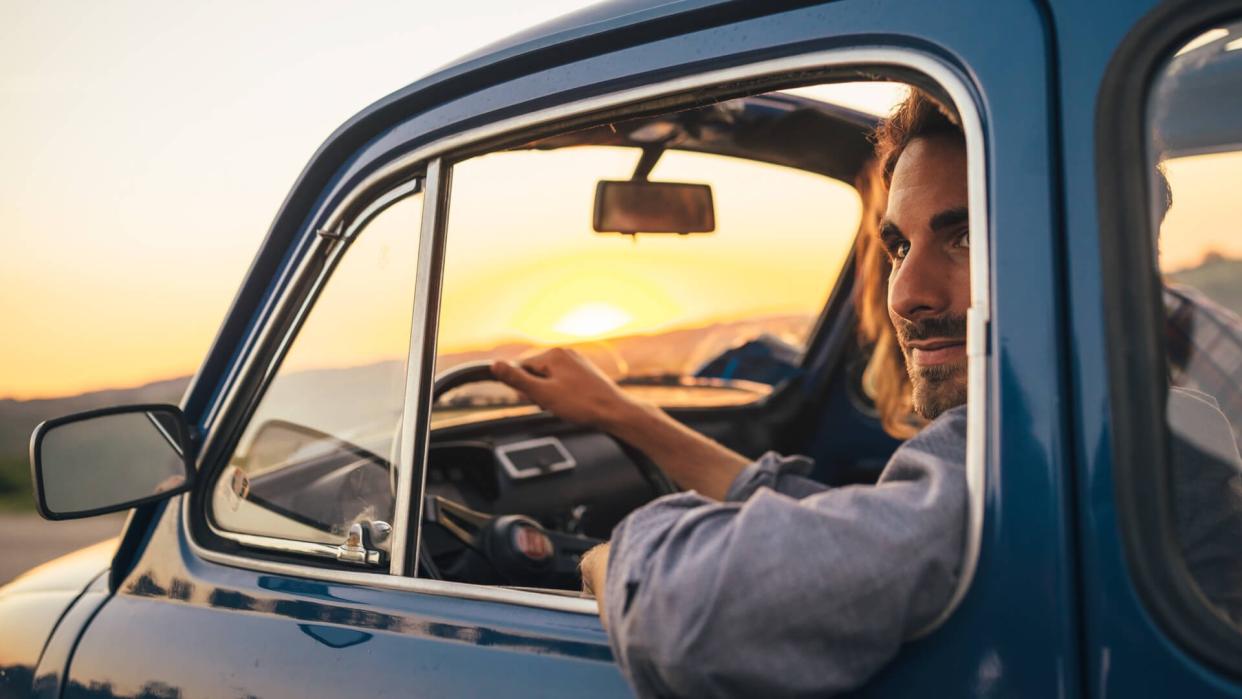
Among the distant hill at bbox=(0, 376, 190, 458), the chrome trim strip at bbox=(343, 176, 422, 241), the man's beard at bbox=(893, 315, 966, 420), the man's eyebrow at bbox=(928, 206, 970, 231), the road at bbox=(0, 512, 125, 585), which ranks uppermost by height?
the chrome trim strip at bbox=(343, 176, 422, 241)

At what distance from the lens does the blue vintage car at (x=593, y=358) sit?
3.03 feet

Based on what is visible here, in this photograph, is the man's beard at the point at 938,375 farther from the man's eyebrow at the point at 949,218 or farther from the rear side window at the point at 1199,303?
the rear side window at the point at 1199,303

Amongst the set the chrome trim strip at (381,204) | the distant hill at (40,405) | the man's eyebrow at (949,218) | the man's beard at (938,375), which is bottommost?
the distant hill at (40,405)

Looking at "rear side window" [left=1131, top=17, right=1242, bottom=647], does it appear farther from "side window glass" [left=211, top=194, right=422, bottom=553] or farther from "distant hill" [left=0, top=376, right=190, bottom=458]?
"distant hill" [left=0, top=376, right=190, bottom=458]

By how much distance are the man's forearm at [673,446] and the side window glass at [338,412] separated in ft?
2.27

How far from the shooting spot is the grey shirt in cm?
93

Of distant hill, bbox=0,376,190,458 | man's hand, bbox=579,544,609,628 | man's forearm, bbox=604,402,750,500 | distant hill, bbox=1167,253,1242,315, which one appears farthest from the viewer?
distant hill, bbox=0,376,190,458

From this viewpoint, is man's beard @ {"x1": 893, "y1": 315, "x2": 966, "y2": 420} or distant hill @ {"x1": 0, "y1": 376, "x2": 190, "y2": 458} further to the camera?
distant hill @ {"x1": 0, "y1": 376, "x2": 190, "y2": 458}

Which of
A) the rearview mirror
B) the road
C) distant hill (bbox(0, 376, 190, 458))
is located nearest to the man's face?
the rearview mirror

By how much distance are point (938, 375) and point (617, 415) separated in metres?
1.09

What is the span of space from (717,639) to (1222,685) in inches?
17.1

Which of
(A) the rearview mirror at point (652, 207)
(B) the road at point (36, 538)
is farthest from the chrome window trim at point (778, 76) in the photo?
(B) the road at point (36, 538)

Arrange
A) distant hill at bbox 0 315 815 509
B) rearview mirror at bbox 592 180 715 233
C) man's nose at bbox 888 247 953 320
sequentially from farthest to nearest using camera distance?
1. rearview mirror at bbox 592 180 715 233
2. distant hill at bbox 0 315 815 509
3. man's nose at bbox 888 247 953 320

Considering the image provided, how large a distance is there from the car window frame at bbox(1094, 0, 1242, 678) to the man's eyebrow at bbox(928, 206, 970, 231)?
36 centimetres
